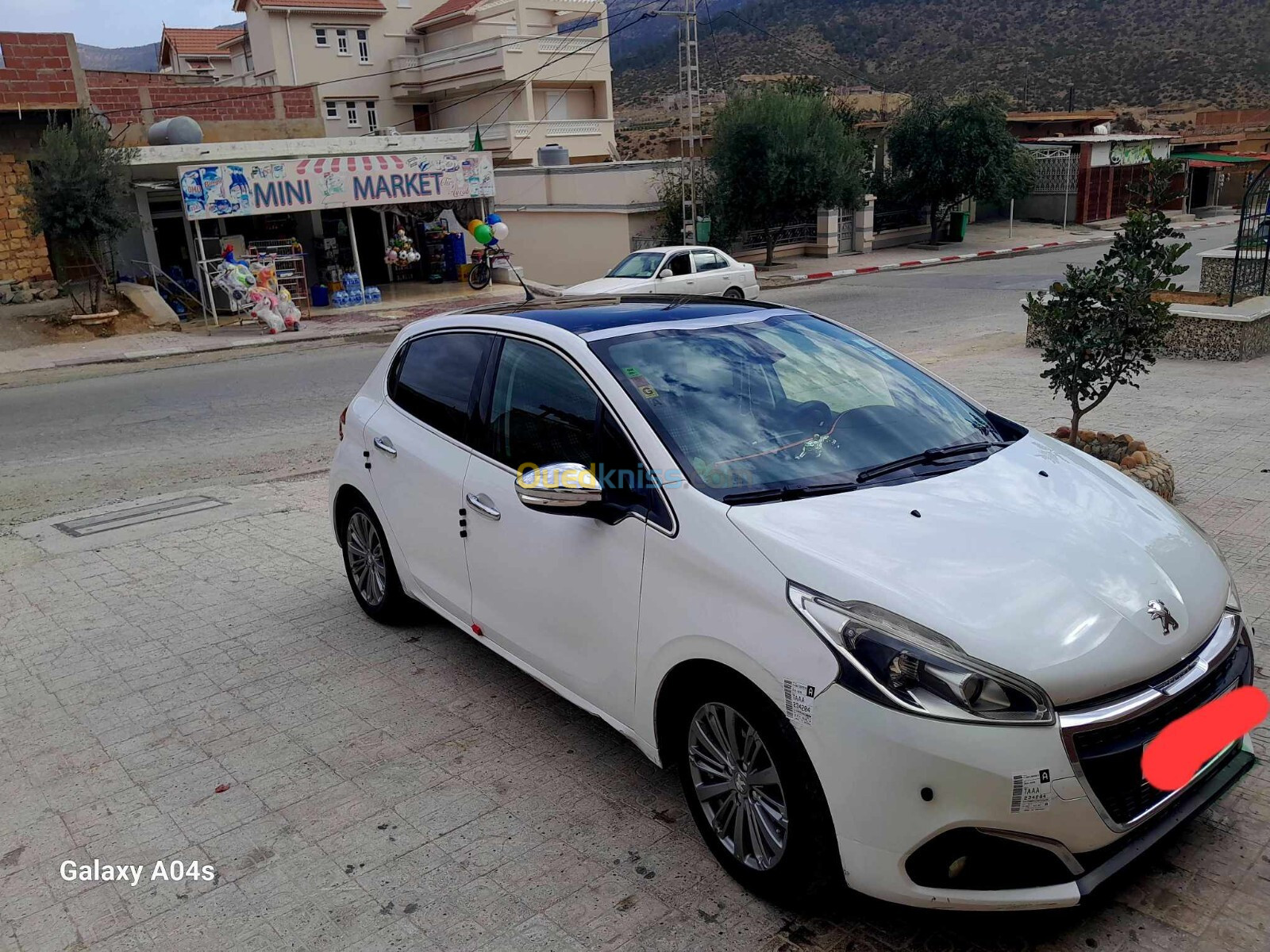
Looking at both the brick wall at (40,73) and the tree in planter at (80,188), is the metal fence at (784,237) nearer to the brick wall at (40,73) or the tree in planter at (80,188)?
the tree in planter at (80,188)

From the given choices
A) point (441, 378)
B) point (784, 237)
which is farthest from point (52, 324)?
point (784, 237)

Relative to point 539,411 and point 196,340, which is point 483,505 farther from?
point 196,340

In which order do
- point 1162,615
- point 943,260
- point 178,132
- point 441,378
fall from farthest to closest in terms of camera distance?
point 943,260
point 178,132
point 441,378
point 1162,615

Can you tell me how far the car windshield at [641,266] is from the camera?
64.0 feet

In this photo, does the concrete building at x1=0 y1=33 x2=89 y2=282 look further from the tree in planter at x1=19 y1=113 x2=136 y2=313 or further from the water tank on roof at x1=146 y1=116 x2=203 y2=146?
the water tank on roof at x1=146 y1=116 x2=203 y2=146

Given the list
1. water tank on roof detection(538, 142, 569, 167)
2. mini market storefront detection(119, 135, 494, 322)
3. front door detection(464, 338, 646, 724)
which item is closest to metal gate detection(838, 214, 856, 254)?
water tank on roof detection(538, 142, 569, 167)

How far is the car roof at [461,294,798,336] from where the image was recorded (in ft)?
13.1

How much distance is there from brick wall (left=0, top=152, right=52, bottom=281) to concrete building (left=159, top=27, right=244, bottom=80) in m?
46.6

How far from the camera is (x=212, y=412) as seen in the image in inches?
489

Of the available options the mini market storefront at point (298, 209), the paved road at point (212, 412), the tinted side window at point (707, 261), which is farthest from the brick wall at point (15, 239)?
the tinted side window at point (707, 261)

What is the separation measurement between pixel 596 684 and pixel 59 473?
7964mm

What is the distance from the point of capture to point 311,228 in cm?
2609

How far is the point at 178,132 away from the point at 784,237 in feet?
59.8

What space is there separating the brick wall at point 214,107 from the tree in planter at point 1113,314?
24.7 meters
